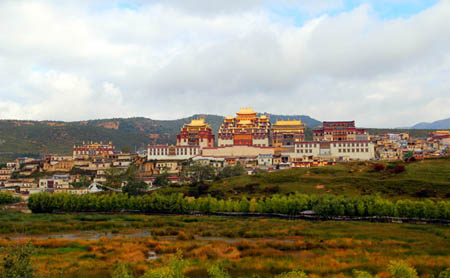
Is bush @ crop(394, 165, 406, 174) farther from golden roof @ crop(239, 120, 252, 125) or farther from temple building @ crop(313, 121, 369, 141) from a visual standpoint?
golden roof @ crop(239, 120, 252, 125)

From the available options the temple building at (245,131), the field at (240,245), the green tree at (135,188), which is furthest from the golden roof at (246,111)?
the field at (240,245)

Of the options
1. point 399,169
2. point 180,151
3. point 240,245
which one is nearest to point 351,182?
point 399,169

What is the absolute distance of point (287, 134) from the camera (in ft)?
545

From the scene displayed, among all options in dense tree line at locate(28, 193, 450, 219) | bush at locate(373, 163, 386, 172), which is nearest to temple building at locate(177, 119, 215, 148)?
bush at locate(373, 163, 386, 172)

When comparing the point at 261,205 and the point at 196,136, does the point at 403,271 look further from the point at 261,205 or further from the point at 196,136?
the point at 196,136

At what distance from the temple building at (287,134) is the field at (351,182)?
139 feet

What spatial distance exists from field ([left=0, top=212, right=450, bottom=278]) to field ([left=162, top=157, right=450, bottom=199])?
81.7 ft

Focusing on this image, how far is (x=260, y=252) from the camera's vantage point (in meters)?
46.9

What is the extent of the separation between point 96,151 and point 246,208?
106 meters

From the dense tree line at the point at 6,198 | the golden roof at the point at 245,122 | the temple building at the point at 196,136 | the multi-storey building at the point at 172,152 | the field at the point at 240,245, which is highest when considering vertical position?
the golden roof at the point at 245,122

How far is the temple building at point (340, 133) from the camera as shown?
6235 inches

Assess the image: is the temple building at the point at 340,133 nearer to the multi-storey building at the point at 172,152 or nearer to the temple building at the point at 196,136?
the temple building at the point at 196,136

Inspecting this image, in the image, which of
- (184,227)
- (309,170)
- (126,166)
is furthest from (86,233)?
(126,166)

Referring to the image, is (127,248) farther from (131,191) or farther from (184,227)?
(131,191)
